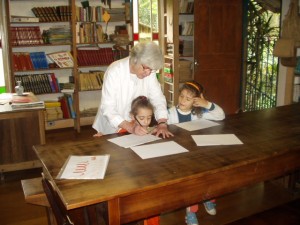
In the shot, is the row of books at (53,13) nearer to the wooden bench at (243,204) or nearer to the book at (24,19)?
the book at (24,19)

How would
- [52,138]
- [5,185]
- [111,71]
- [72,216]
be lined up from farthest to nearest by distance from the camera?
[52,138]
[5,185]
[111,71]
[72,216]

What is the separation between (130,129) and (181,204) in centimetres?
76

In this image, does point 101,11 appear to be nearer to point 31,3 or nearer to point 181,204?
point 31,3

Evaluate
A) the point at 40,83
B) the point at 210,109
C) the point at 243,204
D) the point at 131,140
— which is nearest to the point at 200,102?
the point at 210,109

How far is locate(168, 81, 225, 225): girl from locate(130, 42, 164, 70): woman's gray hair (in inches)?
16.1

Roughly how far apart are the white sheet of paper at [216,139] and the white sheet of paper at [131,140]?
25 cm

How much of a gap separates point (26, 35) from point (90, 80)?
1.08 meters

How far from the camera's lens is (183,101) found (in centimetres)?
260

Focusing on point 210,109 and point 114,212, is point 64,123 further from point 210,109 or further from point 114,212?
point 114,212

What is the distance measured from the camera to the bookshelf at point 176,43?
17.3 feet

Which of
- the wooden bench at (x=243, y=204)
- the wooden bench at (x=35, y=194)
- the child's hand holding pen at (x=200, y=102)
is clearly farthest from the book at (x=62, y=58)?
the wooden bench at (x=35, y=194)

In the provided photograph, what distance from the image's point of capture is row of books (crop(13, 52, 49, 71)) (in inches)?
189

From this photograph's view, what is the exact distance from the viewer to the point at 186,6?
5582mm

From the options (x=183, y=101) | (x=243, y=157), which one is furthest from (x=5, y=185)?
(x=243, y=157)
